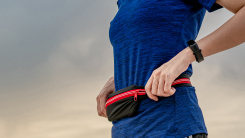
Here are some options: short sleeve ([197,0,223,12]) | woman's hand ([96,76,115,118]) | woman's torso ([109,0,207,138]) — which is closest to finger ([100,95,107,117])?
Result: woman's hand ([96,76,115,118])

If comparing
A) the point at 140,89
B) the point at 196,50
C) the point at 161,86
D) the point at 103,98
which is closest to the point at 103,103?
the point at 103,98

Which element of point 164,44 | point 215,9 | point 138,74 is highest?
Answer: point 215,9

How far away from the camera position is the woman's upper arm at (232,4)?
95cm

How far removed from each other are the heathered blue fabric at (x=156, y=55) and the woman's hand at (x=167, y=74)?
0.07 m

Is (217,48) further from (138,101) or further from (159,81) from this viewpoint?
(138,101)

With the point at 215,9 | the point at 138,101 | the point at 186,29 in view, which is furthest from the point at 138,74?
the point at 215,9

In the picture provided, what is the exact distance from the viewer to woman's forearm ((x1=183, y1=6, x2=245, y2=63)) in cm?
93

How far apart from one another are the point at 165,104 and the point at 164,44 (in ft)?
0.87

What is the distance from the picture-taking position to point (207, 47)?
966 mm

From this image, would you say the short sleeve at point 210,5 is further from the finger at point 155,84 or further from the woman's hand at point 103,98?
the woman's hand at point 103,98

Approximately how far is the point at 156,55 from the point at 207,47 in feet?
0.70

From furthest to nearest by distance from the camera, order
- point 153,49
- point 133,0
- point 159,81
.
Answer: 1. point 133,0
2. point 153,49
3. point 159,81

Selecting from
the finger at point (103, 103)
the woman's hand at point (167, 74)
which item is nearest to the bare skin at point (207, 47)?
the woman's hand at point (167, 74)

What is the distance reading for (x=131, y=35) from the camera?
1.14 meters
